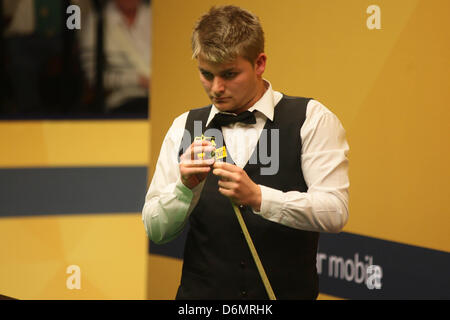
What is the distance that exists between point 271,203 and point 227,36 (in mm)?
499

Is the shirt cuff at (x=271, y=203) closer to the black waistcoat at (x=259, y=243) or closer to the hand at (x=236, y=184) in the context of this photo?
the hand at (x=236, y=184)

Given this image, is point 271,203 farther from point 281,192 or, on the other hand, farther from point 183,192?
point 183,192

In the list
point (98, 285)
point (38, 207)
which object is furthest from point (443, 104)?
point (38, 207)

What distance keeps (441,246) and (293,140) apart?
1.07 metres

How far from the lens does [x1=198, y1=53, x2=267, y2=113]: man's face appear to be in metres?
1.87

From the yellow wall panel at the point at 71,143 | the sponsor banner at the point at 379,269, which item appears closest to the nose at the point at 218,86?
the sponsor banner at the point at 379,269

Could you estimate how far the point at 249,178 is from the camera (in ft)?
5.96

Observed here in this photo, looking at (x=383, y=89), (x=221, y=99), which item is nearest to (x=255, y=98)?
(x=221, y=99)

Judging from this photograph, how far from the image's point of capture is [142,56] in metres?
6.12

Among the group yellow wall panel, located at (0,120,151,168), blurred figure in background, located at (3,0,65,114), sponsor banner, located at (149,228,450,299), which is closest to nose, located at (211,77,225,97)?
sponsor banner, located at (149,228,450,299)

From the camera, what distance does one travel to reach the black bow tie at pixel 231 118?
203cm

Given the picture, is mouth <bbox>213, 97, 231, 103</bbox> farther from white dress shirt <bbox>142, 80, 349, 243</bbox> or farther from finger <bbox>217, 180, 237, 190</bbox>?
finger <bbox>217, 180, 237, 190</bbox>
